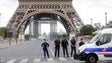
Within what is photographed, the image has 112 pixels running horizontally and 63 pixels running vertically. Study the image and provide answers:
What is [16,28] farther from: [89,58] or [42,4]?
[89,58]

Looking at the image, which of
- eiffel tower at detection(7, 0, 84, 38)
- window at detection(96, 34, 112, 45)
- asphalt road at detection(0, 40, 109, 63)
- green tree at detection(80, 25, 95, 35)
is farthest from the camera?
eiffel tower at detection(7, 0, 84, 38)

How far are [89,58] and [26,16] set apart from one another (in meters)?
81.9

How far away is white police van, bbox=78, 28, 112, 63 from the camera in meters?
20.0

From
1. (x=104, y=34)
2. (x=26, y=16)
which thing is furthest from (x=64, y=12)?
(x=104, y=34)

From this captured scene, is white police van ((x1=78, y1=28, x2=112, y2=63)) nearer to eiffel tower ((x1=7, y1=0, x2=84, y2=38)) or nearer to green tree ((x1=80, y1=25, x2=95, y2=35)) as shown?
green tree ((x1=80, y1=25, x2=95, y2=35))

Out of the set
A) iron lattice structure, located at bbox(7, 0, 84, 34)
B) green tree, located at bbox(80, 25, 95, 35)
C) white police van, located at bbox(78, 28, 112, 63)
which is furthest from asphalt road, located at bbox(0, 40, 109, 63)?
iron lattice structure, located at bbox(7, 0, 84, 34)

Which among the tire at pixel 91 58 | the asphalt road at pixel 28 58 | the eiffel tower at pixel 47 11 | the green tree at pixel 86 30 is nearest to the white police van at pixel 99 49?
the tire at pixel 91 58

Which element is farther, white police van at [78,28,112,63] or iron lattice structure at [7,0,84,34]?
iron lattice structure at [7,0,84,34]

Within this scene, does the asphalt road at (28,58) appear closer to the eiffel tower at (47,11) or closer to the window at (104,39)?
the window at (104,39)

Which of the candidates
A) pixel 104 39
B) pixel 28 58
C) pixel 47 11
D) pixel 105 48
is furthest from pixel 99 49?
pixel 47 11

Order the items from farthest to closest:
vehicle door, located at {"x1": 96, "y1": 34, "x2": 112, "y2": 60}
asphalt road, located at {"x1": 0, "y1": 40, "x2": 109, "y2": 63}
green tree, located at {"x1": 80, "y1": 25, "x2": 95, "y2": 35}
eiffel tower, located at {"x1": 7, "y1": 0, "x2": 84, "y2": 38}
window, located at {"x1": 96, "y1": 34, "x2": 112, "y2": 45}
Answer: eiffel tower, located at {"x1": 7, "y1": 0, "x2": 84, "y2": 38}
green tree, located at {"x1": 80, "y1": 25, "x2": 95, "y2": 35}
asphalt road, located at {"x1": 0, "y1": 40, "x2": 109, "y2": 63}
window, located at {"x1": 96, "y1": 34, "x2": 112, "y2": 45}
vehicle door, located at {"x1": 96, "y1": 34, "x2": 112, "y2": 60}

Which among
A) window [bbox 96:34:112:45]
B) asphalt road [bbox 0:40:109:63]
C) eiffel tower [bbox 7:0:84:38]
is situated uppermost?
eiffel tower [bbox 7:0:84:38]

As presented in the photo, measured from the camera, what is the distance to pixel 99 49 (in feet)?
66.0

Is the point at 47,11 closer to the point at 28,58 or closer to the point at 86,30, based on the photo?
the point at 86,30
